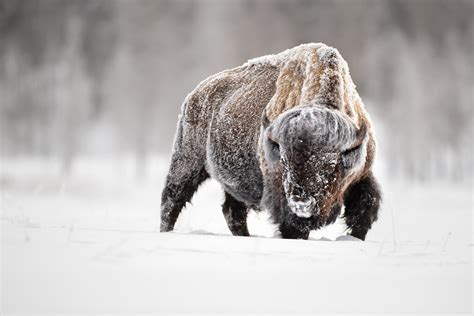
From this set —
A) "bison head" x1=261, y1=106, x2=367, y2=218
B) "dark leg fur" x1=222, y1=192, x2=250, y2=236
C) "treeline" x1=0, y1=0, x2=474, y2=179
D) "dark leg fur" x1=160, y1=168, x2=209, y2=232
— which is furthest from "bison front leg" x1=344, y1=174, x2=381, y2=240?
"treeline" x1=0, y1=0, x2=474, y2=179

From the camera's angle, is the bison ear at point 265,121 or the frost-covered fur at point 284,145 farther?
the bison ear at point 265,121

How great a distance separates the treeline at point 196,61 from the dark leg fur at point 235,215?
53.4 feet

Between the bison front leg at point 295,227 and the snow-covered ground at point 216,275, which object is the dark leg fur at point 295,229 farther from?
the snow-covered ground at point 216,275

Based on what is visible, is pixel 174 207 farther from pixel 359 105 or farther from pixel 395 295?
pixel 395 295

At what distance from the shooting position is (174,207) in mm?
5984

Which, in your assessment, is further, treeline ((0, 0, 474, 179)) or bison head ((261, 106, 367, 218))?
treeline ((0, 0, 474, 179))

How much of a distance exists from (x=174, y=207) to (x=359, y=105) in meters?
2.56

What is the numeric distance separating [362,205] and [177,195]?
241cm

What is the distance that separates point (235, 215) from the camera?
6.24 metres

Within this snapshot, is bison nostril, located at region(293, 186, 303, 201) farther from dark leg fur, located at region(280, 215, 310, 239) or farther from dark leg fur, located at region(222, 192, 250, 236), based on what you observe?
dark leg fur, located at region(222, 192, 250, 236)

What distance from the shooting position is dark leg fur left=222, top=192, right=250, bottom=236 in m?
6.10

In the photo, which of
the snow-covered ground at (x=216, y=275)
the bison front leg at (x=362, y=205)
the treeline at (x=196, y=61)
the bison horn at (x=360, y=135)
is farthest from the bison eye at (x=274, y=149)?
the treeline at (x=196, y=61)

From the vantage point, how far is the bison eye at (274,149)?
4.09 metres

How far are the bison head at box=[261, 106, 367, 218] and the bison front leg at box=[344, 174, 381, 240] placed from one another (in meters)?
0.43
